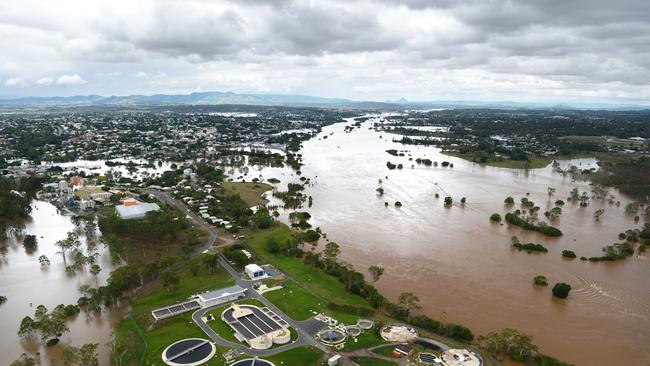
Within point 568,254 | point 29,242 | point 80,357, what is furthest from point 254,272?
point 568,254

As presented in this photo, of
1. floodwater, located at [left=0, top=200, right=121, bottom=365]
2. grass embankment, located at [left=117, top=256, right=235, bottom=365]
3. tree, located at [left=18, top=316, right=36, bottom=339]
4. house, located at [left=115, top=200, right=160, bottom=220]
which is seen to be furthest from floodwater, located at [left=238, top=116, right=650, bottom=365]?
tree, located at [left=18, top=316, right=36, bottom=339]

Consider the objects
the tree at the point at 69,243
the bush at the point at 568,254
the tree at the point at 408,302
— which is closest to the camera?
the tree at the point at 408,302

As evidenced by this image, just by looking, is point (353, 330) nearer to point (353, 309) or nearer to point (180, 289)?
point (353, 309)

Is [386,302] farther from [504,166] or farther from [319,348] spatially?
[504,166]

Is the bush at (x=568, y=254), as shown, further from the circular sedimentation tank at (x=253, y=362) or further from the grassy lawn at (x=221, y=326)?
the circular sedimentation tank at (x=253, y=362)

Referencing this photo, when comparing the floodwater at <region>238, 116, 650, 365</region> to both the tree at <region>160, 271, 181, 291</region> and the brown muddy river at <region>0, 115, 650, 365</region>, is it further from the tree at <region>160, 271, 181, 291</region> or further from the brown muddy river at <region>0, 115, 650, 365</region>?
the tree at <region>160, 271, 181, 291</region>

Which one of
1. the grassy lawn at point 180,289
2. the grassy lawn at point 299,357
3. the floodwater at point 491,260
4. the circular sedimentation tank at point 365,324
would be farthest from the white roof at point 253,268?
the grassy lawn at point 299,357
